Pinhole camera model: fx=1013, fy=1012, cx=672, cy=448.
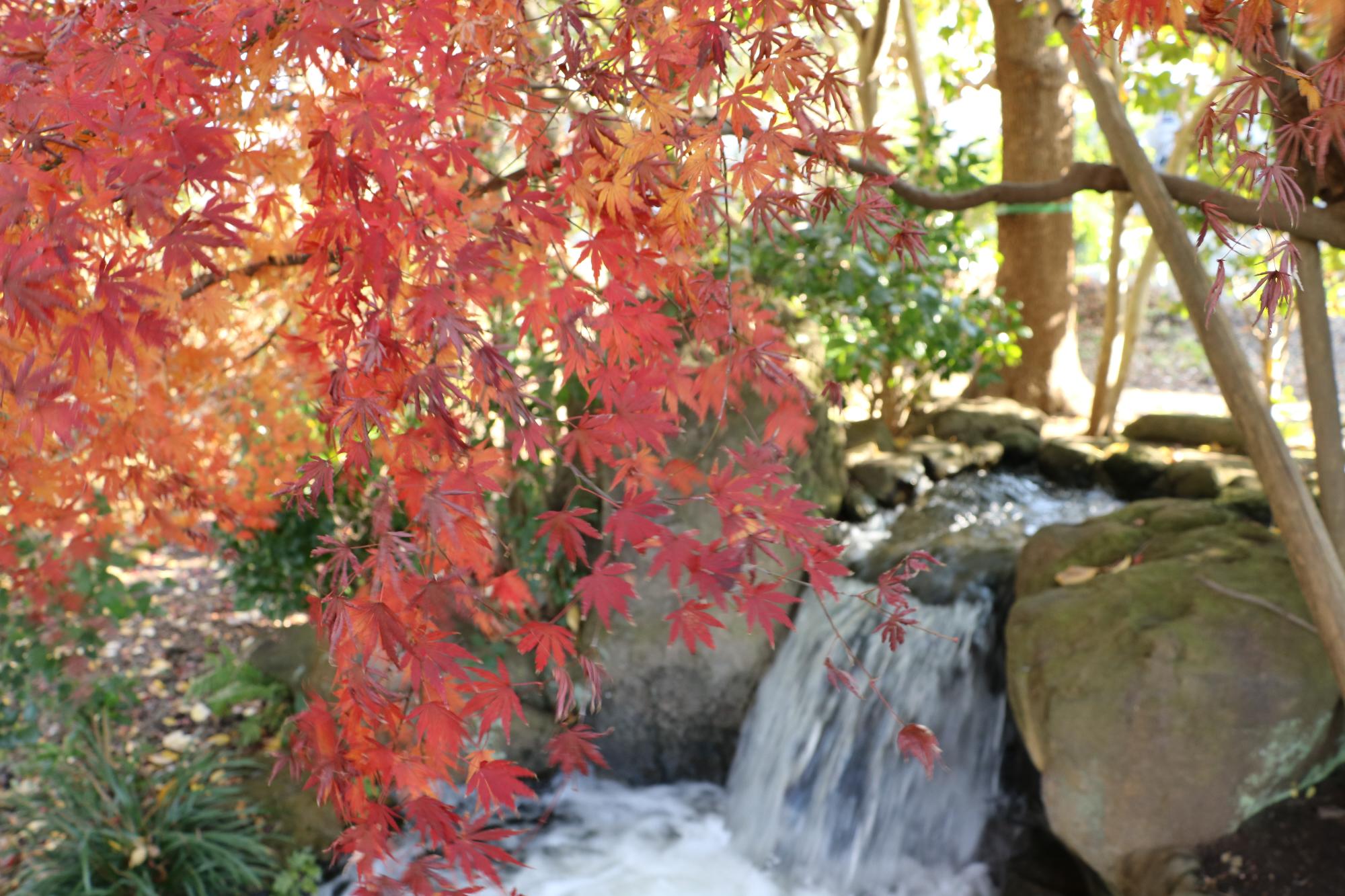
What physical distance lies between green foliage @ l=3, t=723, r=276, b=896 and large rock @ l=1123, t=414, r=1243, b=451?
16.5ft

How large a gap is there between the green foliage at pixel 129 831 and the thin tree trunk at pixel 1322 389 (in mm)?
3788

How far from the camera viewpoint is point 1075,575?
379 cm

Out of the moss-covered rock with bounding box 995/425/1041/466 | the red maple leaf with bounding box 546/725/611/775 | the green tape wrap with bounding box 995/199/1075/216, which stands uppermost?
the green tape wrap with bounding box 995/199/1075/216

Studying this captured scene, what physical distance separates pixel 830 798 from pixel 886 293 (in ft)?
7.79

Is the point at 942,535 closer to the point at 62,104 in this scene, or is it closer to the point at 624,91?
the point at 624,91

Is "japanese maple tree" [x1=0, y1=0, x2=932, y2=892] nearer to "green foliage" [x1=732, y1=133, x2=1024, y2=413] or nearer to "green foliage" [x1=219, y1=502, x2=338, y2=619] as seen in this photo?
"green foliage" [x1=219, y1=502, x2=338, y2=619]

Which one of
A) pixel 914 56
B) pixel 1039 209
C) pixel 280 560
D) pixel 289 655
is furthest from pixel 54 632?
pixel 914 56

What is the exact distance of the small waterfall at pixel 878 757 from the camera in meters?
3.80

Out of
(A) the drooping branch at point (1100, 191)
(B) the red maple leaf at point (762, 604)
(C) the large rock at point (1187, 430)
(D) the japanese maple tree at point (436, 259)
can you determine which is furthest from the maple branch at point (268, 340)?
(C) the large rock at point (1187, 430)

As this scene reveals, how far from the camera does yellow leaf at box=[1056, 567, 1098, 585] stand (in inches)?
148

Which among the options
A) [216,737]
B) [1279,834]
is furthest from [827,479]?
[216,737]

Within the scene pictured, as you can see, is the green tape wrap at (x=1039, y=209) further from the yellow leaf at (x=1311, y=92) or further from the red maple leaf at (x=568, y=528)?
the red maple leaf at (x=568, y=528)

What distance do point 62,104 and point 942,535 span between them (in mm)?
4023

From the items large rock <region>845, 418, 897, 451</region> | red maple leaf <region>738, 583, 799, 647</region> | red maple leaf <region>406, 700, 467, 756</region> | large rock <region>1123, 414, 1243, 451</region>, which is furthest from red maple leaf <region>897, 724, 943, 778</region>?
large rock <region>1123, 414, 1243, 451</region>
